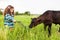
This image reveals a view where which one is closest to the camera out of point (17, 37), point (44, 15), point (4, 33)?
point (4, 33)

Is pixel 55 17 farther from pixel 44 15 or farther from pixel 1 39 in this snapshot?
pixel 1 39

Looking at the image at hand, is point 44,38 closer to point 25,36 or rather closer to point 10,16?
point 25,36

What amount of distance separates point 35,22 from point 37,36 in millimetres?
6044

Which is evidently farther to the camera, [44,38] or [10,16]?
[10,16]

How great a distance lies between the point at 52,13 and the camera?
1406cm

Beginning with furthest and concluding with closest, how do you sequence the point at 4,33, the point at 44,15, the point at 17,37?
the point at 44,15 < the point at 17,37 < the point at 4,33

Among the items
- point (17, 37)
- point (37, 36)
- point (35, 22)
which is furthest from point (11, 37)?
point (35, 22)

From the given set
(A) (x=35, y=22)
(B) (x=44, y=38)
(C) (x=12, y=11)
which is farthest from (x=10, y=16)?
(B) (x=44, y=38)

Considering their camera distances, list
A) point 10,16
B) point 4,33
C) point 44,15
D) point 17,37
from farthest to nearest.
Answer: point 44,15 < point 10,16 < point 17,37 < point 4,33

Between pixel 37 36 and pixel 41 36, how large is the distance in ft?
0.44

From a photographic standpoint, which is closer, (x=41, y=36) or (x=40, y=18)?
(x=41, y=36)

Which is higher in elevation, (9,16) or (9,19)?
(9,16)

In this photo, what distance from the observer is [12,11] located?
11.5 metres

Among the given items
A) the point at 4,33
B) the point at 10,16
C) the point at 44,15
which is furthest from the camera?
the point at 44,15
